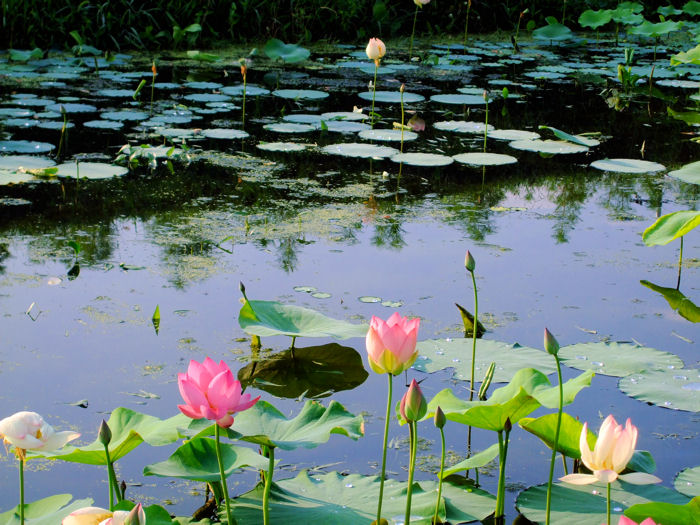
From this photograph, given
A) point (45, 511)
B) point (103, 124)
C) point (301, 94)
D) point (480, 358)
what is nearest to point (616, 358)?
point (480, 358)

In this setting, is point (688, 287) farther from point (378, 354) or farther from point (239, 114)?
point (239, 114)

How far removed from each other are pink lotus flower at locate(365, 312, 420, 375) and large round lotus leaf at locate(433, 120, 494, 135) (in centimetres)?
294

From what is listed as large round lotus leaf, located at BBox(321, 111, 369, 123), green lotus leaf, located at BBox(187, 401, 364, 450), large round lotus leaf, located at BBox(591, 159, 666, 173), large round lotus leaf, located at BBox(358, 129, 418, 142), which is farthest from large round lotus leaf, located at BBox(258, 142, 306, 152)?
green lotus leaf, located at BBox(187, 401, 364, 450)

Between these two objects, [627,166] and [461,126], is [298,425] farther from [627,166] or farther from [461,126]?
[461,126]

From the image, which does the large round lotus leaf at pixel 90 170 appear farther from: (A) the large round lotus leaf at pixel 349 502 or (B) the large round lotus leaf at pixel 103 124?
(A) the large round lotus leaf at pixel 349 502

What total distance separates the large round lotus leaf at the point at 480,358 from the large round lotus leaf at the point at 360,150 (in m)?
1.70

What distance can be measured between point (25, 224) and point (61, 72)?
293 cm

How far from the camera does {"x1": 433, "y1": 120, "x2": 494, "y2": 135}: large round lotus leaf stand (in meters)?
3.95

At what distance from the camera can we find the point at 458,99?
4605 mm

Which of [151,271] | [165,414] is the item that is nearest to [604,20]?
[151,271]

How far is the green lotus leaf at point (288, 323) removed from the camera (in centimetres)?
171

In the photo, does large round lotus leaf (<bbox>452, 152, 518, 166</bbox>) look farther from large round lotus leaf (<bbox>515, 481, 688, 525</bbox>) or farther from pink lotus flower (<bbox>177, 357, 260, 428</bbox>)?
pink lotus flower (<bbox>177, 357, 260, 428</bbox>)

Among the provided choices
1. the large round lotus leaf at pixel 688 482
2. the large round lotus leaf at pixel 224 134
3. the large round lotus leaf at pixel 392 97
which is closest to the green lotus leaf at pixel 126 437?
the large round lotus leaf at pixel 688 482

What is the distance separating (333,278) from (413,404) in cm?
122
